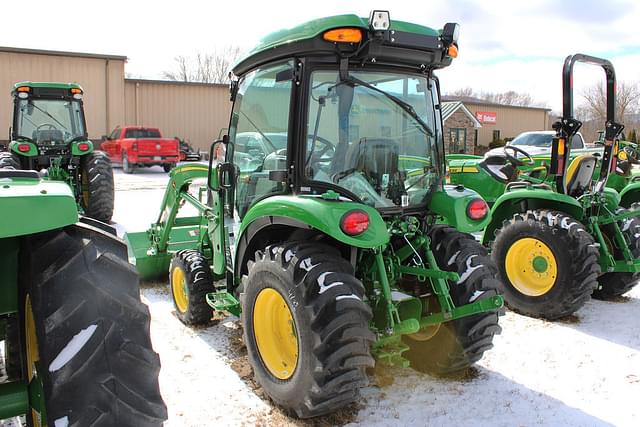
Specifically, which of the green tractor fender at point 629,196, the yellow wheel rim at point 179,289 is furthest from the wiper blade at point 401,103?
the green tractor fender at point 629,196

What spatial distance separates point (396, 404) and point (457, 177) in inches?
241

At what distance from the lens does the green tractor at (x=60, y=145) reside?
377 inches

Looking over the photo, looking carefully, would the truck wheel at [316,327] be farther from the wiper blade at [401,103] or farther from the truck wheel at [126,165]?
the truck wheel at [126,165]

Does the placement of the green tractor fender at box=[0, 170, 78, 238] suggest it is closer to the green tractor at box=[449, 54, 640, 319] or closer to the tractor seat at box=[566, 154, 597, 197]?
the green tractor at box=[449, 54, 640, 319]

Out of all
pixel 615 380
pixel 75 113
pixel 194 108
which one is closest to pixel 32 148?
pixel 75 113

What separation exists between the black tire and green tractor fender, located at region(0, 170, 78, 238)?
301 inches

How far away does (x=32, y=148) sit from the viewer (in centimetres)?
964

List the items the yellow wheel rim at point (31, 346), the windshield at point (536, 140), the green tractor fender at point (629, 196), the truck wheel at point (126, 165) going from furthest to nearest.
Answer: the truck wheel at point (126, 165) < the windshield at point (536, 140) < the green tractor fender at point (629, 196) < the yellow wheel rim at point (31, 346)

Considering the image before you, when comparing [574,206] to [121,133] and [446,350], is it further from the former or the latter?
[121,133]

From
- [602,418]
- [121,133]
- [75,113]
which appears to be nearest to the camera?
[602,418]

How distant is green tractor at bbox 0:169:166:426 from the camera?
1804 millimetres

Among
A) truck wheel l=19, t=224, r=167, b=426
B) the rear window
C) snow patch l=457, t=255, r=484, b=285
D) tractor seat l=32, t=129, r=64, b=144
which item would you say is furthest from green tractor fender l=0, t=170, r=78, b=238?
the rear window

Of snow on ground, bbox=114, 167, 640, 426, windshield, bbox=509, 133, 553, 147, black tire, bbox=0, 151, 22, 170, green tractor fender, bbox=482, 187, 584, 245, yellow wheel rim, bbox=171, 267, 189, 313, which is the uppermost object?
windshield, bbox=509, 133, 553, 147

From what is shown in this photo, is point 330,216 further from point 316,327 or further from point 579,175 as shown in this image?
point 579,175
